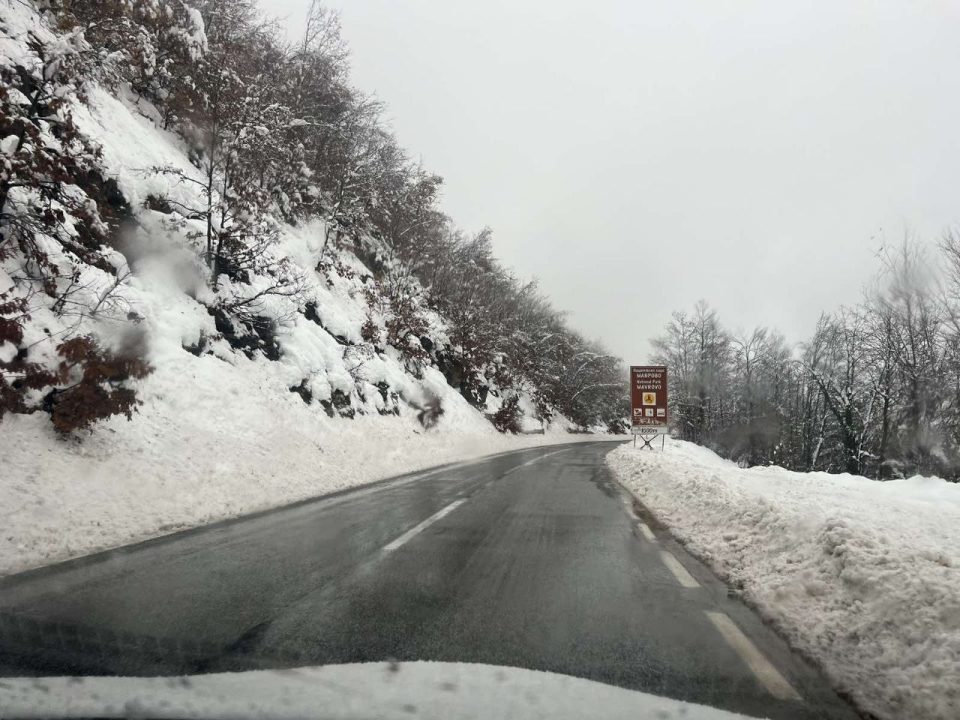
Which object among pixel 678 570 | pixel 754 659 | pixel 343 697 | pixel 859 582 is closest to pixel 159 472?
pixel 678 570

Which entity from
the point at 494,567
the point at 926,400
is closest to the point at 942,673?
the point at 494,567

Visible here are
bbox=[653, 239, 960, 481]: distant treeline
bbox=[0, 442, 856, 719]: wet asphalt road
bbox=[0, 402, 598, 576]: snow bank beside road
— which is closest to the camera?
bbox=[0, 442, 856, 719]: wet asphalt road

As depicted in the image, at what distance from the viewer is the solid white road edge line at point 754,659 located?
133 inches

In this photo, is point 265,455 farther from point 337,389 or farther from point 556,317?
point 556,317

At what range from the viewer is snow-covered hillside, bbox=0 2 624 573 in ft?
26.8

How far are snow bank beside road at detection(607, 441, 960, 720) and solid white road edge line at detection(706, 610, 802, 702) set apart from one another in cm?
31

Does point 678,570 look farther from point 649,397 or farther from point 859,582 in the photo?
point 649,397

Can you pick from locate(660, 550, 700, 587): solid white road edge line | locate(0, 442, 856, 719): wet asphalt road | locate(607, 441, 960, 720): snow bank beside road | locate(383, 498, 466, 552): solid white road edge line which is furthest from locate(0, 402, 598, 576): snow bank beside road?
locate(607, 441, 960, 720): snow bank beside road

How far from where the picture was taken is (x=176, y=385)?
13.1 m

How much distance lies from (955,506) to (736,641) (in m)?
7.29

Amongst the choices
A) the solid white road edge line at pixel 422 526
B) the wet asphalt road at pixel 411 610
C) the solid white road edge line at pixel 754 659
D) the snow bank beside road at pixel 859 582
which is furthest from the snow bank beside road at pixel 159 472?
the snow bank beside road at pixel 859 582

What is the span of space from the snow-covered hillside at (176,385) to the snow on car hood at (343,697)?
3522 mm

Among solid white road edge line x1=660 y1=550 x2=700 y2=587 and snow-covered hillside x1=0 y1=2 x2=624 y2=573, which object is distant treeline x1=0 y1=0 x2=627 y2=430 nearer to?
snow-covered hillside x1=0 y1=2 x2=624 y2=573

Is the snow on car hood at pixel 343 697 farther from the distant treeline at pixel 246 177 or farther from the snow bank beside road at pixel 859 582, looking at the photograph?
the distant treeline at pixel 246 177
